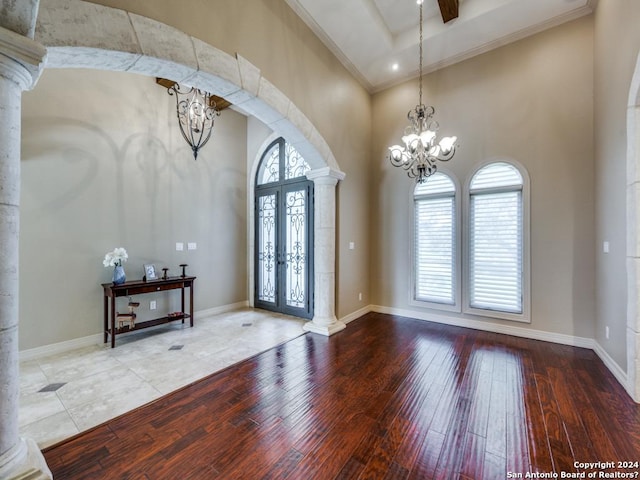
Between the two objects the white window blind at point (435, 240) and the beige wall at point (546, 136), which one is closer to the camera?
the beige wall at point (546, 136)

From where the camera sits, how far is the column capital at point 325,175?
13.6 feet

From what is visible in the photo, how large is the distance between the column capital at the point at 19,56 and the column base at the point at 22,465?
2.07m

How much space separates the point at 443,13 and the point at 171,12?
3.70 metres

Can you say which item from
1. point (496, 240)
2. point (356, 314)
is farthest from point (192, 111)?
point (496, 240)

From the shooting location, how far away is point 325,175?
416cm

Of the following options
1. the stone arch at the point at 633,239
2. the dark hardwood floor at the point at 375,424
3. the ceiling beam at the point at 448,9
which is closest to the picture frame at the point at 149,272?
the dark hardwood floor at the point at 375,424

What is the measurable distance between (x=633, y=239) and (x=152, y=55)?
4.56 m

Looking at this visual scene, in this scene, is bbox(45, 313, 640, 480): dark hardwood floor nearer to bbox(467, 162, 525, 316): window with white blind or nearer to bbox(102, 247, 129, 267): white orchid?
bbox(467, 162, 525, 316): window with white blind

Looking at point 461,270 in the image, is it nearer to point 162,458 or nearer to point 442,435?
point 442,435

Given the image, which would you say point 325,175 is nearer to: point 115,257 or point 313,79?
point 313,79

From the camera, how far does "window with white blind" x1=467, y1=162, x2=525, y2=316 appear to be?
13.3ft

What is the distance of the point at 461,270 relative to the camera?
446 centimetres

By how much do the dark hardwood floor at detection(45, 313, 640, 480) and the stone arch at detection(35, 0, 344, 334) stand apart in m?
2.71

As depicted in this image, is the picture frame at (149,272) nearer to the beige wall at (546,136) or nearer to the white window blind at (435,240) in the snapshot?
the white window blind at (435,240)
